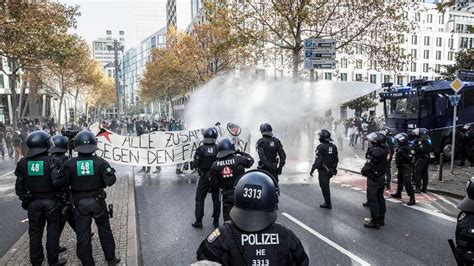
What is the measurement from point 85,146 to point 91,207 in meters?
0.81

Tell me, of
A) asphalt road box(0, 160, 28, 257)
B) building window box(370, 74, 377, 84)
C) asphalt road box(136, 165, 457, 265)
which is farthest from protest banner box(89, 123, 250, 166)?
building window box(370, 74, 377, 84)

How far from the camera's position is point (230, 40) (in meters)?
17.7

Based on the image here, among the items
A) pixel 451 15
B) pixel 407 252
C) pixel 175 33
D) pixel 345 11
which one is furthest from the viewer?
pixel 451 15

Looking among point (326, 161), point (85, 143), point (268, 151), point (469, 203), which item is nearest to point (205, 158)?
point (268, 151)

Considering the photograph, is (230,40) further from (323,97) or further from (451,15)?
(451,15)

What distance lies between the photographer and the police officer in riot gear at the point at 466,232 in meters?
3.33

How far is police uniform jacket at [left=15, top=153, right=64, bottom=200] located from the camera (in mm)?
4691

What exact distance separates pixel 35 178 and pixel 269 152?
472cm

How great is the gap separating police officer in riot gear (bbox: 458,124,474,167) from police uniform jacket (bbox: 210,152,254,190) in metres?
11.3

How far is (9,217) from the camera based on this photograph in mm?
7785

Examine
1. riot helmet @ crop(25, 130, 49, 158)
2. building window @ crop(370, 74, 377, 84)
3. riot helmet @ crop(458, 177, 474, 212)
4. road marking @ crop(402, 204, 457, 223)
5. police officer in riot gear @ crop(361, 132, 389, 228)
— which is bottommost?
road marking @ crop(402, 204, 457, 223)

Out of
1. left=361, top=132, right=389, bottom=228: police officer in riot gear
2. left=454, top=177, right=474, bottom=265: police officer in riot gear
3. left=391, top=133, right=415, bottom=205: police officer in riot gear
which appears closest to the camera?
left=454, top=177, right=474, bottom=265: police officer in riot gear

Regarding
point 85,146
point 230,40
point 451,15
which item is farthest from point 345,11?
point 451,15

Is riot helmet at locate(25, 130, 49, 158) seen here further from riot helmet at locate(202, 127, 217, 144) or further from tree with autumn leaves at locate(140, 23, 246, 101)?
tree with autumn leaves at locate(140, 23, 246, 101)
